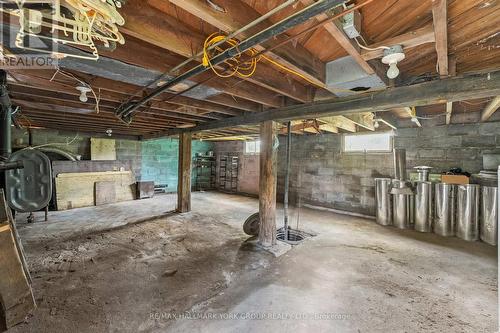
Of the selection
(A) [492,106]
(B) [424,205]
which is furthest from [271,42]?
(B) [424,205]

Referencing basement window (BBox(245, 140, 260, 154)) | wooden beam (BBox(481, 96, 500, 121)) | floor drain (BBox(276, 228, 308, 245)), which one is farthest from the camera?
basement window (BBox(245, 140, 260, 154))

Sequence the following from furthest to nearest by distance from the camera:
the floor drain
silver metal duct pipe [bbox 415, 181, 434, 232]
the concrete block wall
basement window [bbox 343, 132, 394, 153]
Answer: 1. the concrete block wall
2. basement window [bbox 343, 132, 394, 153]
3. silver metal duct pipe [bbox 415, 181, 434, 232]
4. the floor drain

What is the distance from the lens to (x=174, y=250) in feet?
10.3

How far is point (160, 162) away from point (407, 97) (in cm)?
775

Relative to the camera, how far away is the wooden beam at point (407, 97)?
5.68 ft

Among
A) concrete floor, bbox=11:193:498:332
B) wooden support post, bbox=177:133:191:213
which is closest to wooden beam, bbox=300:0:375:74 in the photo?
concrete floor, bbox=11:193:498:332

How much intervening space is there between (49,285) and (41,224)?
9.01 feet

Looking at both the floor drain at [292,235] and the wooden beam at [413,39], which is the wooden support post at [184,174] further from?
the wooden beam at [413,39]

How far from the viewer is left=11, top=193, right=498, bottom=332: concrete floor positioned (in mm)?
1801

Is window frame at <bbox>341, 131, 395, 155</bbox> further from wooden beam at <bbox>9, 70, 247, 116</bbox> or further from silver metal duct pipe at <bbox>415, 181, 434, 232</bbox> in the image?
wooden beam at <bbox>9, 70, 247, 116</bbox>

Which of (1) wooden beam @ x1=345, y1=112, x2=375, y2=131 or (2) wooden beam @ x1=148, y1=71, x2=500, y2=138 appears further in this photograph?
(1) wooden beam @ x1=345, y1=112, x2=375, y2=131

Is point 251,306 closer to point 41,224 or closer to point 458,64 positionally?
point 458,64

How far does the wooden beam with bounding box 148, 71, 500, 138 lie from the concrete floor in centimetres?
191

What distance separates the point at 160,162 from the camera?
A: 8.08m
